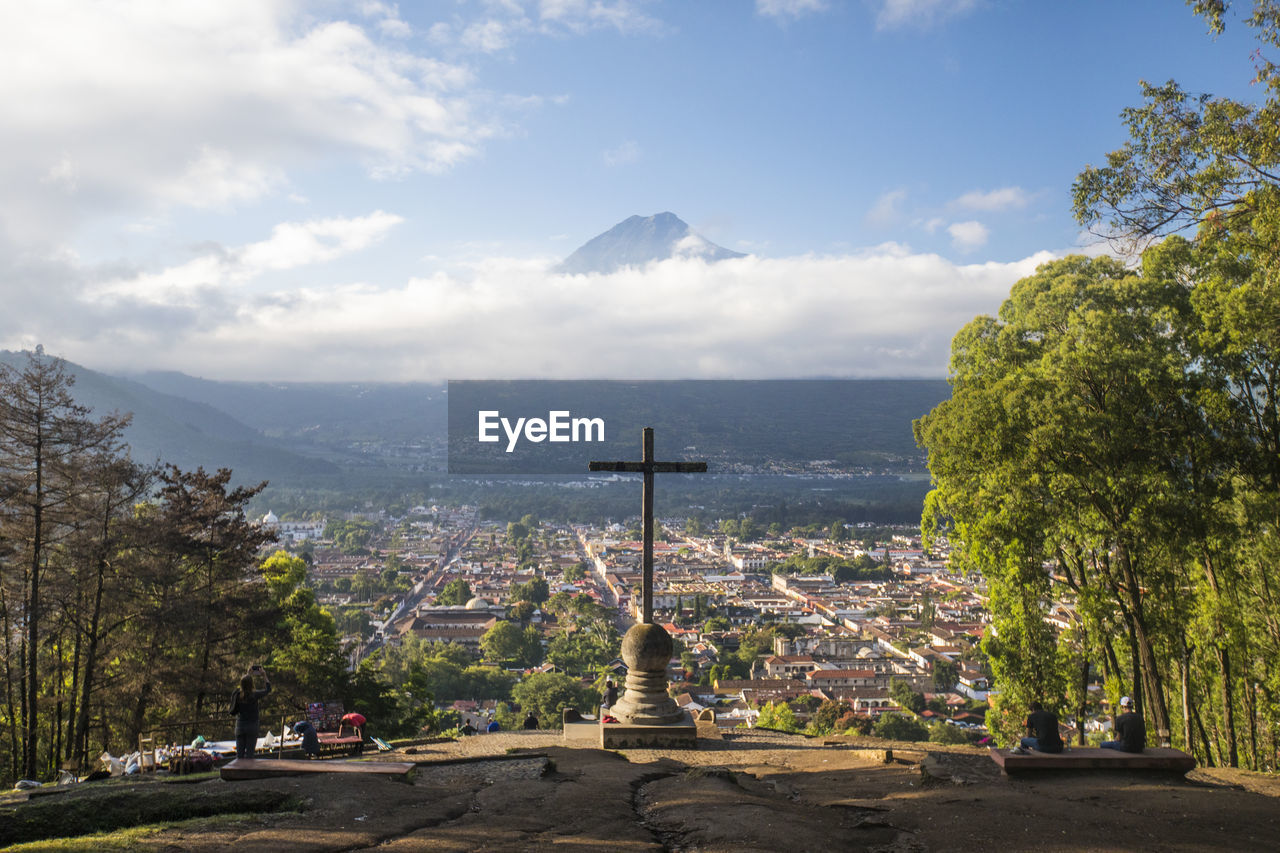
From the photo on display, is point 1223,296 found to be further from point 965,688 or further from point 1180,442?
point 965,688

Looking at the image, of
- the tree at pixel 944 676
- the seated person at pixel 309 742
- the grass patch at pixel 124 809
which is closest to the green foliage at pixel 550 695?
the tree at pixel 944 676

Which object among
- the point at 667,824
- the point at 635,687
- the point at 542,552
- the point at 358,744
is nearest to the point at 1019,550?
the point at 635,687

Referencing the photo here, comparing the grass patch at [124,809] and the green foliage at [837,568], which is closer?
the grass patch at [124,809]

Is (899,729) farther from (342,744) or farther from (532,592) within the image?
(532,592)

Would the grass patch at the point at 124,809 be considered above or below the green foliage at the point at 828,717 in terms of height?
above

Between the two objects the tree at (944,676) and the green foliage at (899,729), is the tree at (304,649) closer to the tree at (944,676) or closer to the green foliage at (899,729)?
the green foliage at (899,729)

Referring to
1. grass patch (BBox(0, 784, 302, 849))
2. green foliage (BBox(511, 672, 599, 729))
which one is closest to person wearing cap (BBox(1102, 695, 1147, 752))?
grass patch (BBox(0, 784, 302, 849))

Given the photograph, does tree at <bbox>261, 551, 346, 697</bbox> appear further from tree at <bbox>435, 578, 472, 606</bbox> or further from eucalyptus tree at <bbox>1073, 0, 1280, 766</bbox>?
tree at <bbox>435, 578, 472, 606</bbox>

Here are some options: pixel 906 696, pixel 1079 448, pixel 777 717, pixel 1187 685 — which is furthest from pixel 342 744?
pixel 906 696
